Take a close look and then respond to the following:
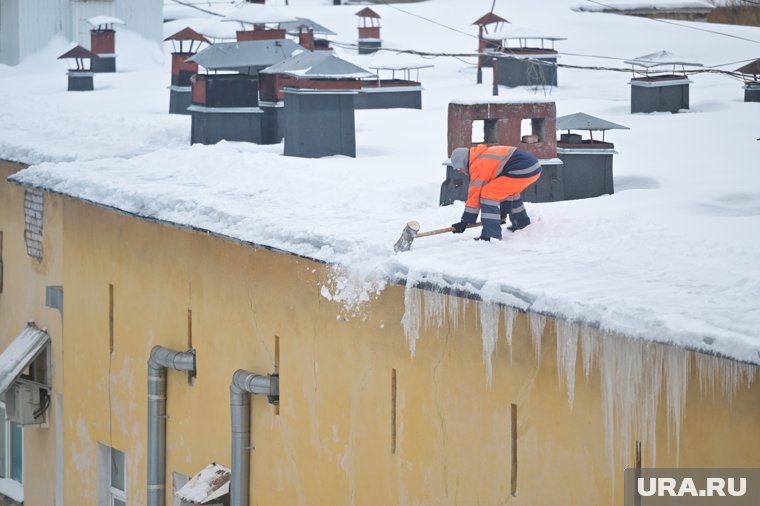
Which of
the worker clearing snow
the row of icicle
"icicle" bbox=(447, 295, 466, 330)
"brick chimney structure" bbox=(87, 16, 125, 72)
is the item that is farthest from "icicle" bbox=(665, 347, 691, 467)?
"brick chimney structure" bbox=(87, 16, 125, 72)

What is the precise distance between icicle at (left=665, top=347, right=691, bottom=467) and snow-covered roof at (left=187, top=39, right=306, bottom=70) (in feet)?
43.2

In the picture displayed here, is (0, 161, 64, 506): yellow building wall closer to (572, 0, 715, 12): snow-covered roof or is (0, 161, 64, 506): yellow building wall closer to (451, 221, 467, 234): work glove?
(451, 221, 467, 234): work glove

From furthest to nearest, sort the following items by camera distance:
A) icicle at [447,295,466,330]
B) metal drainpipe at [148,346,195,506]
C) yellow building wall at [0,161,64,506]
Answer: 1. yellow building wall at [0,161,64,506]
2. metal drainpipe at [148,346,195,506]
3. icicle at [447,295,466,330]

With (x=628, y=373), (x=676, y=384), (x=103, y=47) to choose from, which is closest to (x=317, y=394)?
(x=628, y=373)

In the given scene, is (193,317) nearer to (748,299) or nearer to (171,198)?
(171,198)

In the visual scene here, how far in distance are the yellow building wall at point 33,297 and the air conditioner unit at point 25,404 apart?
6.0 inches

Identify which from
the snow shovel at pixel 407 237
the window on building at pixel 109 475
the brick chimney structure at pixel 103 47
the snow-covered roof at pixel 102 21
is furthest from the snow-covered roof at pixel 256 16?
the snow-covered roof at pixel 102 21

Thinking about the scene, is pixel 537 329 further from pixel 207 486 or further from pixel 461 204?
pixel 207 486

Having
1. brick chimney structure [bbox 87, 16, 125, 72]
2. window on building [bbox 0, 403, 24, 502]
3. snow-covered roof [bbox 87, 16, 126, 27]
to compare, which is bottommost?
window on building [bbox 0, 403, 24, 502]

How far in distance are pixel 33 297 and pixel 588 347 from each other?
990 centimetres

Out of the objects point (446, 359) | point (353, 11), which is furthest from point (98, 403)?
point (353, 11)

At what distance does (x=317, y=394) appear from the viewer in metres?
10.5

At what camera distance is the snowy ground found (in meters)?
7.74

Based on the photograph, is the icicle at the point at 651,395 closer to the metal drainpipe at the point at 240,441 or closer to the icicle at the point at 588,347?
the icicle at the point at 588,347
